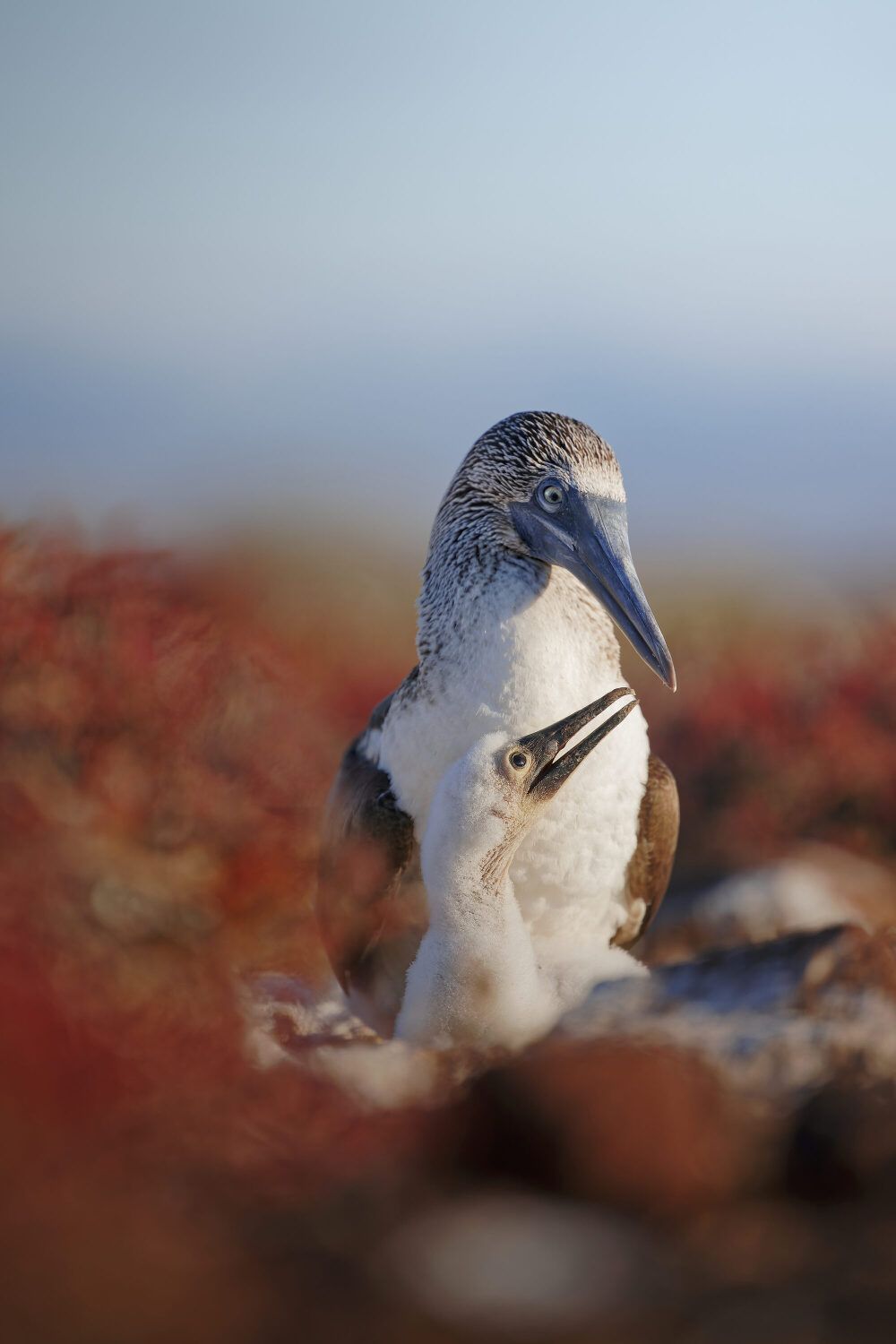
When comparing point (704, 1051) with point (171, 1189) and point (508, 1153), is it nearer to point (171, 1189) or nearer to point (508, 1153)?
point (508, 1153)

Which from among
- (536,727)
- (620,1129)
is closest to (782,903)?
(536,727)

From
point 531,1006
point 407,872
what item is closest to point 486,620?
point 407,872

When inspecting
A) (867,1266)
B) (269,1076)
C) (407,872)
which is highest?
(407,872)

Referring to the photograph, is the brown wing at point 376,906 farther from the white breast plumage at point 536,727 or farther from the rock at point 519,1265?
the rock at point 519,1265

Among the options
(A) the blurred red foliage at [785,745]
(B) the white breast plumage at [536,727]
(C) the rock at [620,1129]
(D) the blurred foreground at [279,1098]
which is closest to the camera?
(D) the blurred foreground at [279,1098]

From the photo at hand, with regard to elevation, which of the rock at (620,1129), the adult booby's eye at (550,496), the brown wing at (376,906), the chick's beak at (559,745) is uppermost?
the adult booby's eye at (550,496)

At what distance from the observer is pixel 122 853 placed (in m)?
0.94

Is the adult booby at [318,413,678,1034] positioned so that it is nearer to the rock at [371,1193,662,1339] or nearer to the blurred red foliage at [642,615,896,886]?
the blurred red foliage at [642,615,896,886]

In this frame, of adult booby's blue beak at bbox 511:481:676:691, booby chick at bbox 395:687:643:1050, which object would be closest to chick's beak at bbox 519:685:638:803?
booby chick at bbox 395:687:643:1050

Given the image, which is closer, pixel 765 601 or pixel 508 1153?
pixel 508 1153

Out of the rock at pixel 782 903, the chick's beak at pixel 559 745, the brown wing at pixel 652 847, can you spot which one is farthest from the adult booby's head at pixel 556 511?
the rock at pixel 782 903

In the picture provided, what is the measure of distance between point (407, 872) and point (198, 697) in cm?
111

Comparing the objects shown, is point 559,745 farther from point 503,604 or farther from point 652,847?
point 652,847

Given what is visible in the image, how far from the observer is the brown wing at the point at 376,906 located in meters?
2.05
